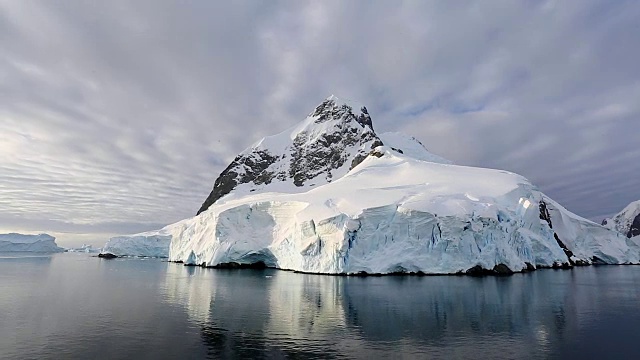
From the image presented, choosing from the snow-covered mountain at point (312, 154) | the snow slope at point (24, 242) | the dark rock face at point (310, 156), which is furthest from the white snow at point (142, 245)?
the snow slope at point (24, 242)

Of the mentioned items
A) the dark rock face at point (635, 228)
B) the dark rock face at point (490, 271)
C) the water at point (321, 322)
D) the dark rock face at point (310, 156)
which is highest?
the dark rock face at point (310, 156)

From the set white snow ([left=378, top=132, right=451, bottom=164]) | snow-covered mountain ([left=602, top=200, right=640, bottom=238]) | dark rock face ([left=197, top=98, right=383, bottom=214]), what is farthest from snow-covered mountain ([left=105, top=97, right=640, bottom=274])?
snow-covered mountain ([left=602, top=200, right=640, bottom=238])

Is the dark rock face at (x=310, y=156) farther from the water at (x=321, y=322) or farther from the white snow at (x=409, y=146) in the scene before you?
the water at (x=321, y=322)

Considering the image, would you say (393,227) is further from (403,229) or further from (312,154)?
(312,154)

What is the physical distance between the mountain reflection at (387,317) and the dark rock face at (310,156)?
74.4 meters

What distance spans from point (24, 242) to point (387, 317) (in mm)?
141018

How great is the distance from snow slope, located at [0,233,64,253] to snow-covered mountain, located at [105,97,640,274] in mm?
87993

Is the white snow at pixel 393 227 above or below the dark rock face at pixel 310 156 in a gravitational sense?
below

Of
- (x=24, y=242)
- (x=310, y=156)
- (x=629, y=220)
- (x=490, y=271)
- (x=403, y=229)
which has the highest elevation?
(x=310, y=156)

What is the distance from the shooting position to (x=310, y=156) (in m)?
111

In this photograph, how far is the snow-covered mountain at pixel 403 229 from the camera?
35.8m

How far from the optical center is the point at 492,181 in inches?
1869

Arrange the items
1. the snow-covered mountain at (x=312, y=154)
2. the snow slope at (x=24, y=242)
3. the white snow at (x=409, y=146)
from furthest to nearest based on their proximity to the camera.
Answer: the snow slope at (x=24, y=242) → the white snow at (x=409, y=146) → the snow-covered mountain at (x=312, y=154)

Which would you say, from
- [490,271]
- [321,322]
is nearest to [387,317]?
[321,322]
